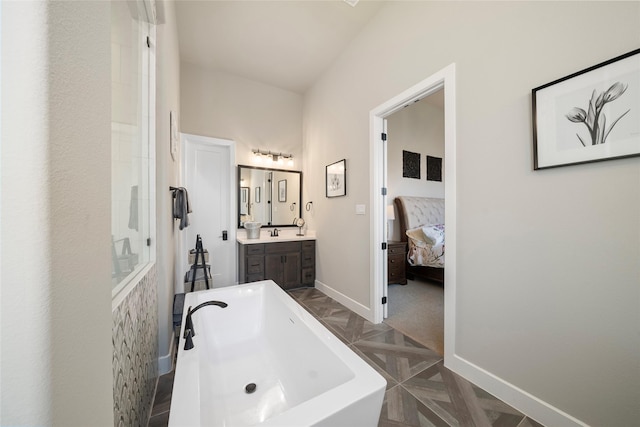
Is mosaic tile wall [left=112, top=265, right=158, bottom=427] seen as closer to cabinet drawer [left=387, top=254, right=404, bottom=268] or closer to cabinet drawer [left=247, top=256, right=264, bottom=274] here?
cabinet drawer [left=247, top=256, right=264, bottom=274]

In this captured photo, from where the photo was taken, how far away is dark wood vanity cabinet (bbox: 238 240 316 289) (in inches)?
122

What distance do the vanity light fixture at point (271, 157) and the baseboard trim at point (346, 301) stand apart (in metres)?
2.06

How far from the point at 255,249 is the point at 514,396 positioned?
2.80 m

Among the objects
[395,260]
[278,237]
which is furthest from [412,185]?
[278,237]

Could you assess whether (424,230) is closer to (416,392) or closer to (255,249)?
(416,392)

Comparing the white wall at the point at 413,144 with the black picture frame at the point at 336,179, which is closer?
the black picture frame at the point at 336,179

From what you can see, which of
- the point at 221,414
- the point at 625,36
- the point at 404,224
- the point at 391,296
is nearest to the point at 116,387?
the point at 221,414

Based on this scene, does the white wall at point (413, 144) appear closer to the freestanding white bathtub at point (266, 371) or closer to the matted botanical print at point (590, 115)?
the matted botanical print at point (590, 115)

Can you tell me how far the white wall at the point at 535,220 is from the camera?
3.45 feet

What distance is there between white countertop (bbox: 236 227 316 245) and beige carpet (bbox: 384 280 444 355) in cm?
151

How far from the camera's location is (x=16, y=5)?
0.94 ft

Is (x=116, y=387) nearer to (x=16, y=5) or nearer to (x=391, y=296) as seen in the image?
(x=16, y=5)

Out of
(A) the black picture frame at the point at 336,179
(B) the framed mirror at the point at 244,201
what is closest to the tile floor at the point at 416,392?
(A) the black picture frame at the point at 336,179

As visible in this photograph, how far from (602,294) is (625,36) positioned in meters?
1.21
